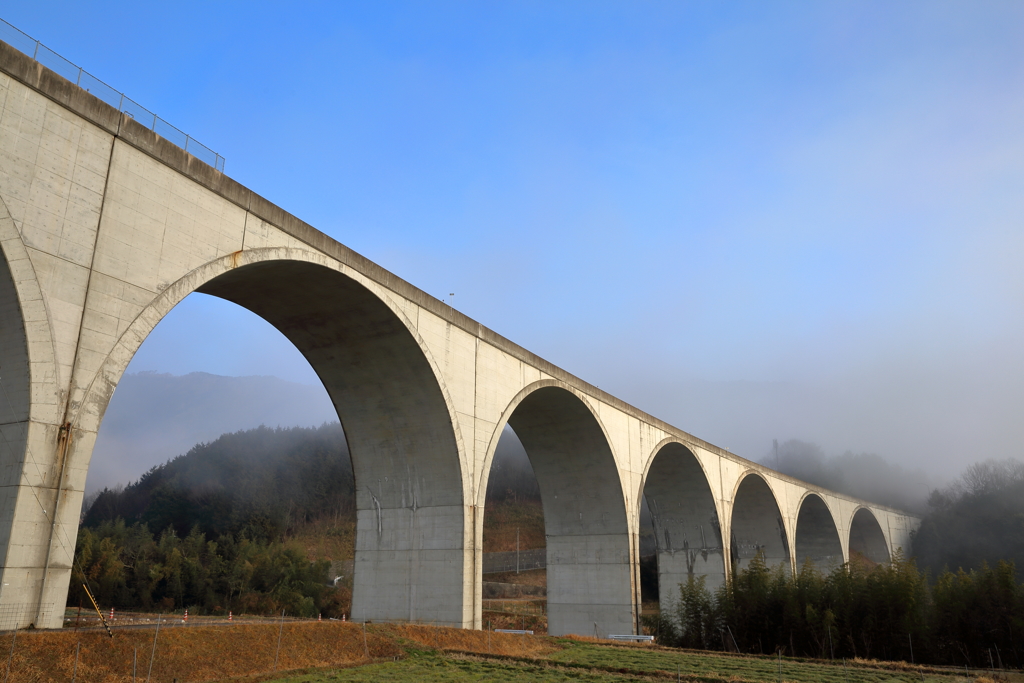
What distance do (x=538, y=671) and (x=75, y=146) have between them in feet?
46.5

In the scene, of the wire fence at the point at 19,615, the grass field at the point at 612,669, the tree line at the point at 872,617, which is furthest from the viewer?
the tree line at the point at 872,617

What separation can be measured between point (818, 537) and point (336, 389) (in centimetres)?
4683

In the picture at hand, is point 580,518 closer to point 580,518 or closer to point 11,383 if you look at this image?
point 580,518

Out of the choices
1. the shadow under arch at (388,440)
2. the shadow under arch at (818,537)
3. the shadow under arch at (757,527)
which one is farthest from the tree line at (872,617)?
the shadow under arch at (818,537)

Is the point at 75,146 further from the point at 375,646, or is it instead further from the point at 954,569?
the point at 954,569

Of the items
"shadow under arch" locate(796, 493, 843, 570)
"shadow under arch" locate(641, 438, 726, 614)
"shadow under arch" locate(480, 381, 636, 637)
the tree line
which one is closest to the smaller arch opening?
"shadow under arch" locate(480, 381, 636, 637)

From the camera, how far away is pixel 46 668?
33.3ft

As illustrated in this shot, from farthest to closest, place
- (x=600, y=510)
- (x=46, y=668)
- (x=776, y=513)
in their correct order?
(x=776, y=513) → (x=600, y=510) → (x=46, y=668)

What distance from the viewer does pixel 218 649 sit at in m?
13.9

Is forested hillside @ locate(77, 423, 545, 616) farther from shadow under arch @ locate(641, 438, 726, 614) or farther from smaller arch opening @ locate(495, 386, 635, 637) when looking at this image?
shadow under arch @ locate(641, 438, 726, 614)

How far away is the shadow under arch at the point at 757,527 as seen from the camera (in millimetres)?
45531

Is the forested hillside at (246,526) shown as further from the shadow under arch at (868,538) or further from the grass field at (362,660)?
the shadow under arch at (868,538)

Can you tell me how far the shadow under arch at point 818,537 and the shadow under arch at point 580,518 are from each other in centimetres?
2874

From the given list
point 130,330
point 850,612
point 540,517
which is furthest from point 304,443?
point 130,330
